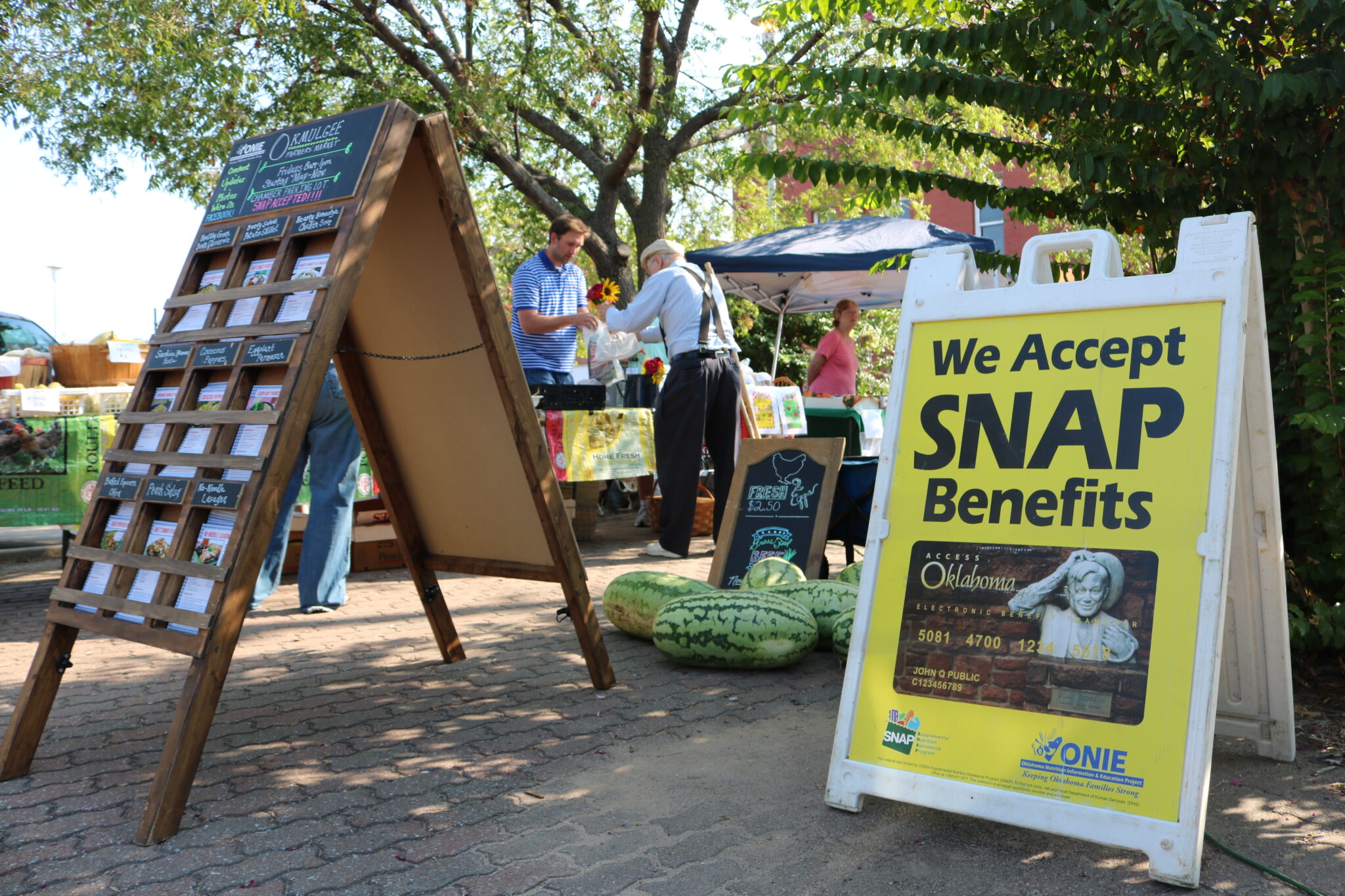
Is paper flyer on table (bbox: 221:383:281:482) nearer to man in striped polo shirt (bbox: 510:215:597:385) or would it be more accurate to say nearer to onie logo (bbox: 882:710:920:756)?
onie logo (bbox: 882:710:920:756)

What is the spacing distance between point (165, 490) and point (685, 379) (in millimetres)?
4000

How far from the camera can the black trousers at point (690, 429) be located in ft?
21.8

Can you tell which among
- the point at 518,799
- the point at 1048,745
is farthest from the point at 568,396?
the point at 1048,745

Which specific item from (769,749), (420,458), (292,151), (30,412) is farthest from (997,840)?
(30,412)

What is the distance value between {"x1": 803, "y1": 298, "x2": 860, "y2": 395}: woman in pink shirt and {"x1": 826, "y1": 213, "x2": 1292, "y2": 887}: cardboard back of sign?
6.77 meters

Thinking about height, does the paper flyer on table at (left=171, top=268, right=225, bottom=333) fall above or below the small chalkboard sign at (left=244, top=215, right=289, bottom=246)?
below

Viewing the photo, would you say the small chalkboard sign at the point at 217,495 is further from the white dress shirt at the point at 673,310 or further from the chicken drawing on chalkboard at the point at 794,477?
the white dress shirt at the point at 673,310

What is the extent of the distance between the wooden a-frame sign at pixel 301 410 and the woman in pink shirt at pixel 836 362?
19.9 feet

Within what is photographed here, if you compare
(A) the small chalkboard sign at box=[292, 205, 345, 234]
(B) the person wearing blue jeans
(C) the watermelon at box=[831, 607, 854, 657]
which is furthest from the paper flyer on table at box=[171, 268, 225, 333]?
(C) the watermelon at box=[831, 607, 854, 657]

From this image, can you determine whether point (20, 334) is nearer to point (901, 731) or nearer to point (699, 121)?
point (699, 121)

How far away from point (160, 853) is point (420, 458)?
1971mm

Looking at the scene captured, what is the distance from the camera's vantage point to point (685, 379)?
6.65m

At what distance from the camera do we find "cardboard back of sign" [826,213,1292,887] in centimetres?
235

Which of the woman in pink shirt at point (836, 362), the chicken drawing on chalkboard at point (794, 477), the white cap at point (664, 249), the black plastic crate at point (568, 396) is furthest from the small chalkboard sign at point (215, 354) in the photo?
the woman in pink shirt at point (836, 362)
